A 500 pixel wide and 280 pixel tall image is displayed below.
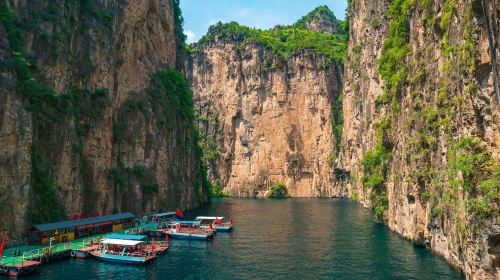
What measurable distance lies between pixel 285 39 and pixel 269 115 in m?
33.1

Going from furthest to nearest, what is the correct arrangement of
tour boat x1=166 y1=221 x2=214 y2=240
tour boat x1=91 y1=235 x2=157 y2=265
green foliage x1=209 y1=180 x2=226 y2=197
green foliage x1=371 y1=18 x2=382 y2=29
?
green foliage x1=209 y1=180 x2=226 y2=197 < green foliage x1=371 y1=18 x2=382 y2=29 < tour boat x1=166 y1=221 x2=214 y2=240 < tour boat x1=91 y1=235 x2=157 y2=265

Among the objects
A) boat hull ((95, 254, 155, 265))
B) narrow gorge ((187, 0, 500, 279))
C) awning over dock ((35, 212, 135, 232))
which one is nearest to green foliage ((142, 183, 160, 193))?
awning over dock ((35, 212, 135, 232))

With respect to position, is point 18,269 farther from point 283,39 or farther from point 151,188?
point 283,39

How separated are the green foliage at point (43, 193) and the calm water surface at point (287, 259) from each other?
341 inches

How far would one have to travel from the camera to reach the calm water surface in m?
37.5

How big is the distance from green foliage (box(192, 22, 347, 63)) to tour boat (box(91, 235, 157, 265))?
377 feet

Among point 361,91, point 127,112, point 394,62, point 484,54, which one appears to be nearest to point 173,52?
point 127,112

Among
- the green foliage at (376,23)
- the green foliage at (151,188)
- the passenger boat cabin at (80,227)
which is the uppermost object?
the green foliage at (376,23)

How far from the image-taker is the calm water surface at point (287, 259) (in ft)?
123

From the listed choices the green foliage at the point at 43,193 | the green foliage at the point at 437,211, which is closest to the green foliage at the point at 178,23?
the green foliage at the point at 43,193

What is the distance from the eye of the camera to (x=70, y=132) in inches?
2163

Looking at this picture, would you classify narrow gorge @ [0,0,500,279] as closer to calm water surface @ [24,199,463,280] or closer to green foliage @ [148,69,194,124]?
green foliage @ [148,69,194,124]

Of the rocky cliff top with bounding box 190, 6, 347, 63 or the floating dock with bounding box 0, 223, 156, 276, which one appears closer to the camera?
the floating dock with bounding box 0, 223, 156, 276

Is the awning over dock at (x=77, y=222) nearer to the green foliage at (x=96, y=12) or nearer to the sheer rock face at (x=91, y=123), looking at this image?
the sheer rock face at (x=91, y=123)
